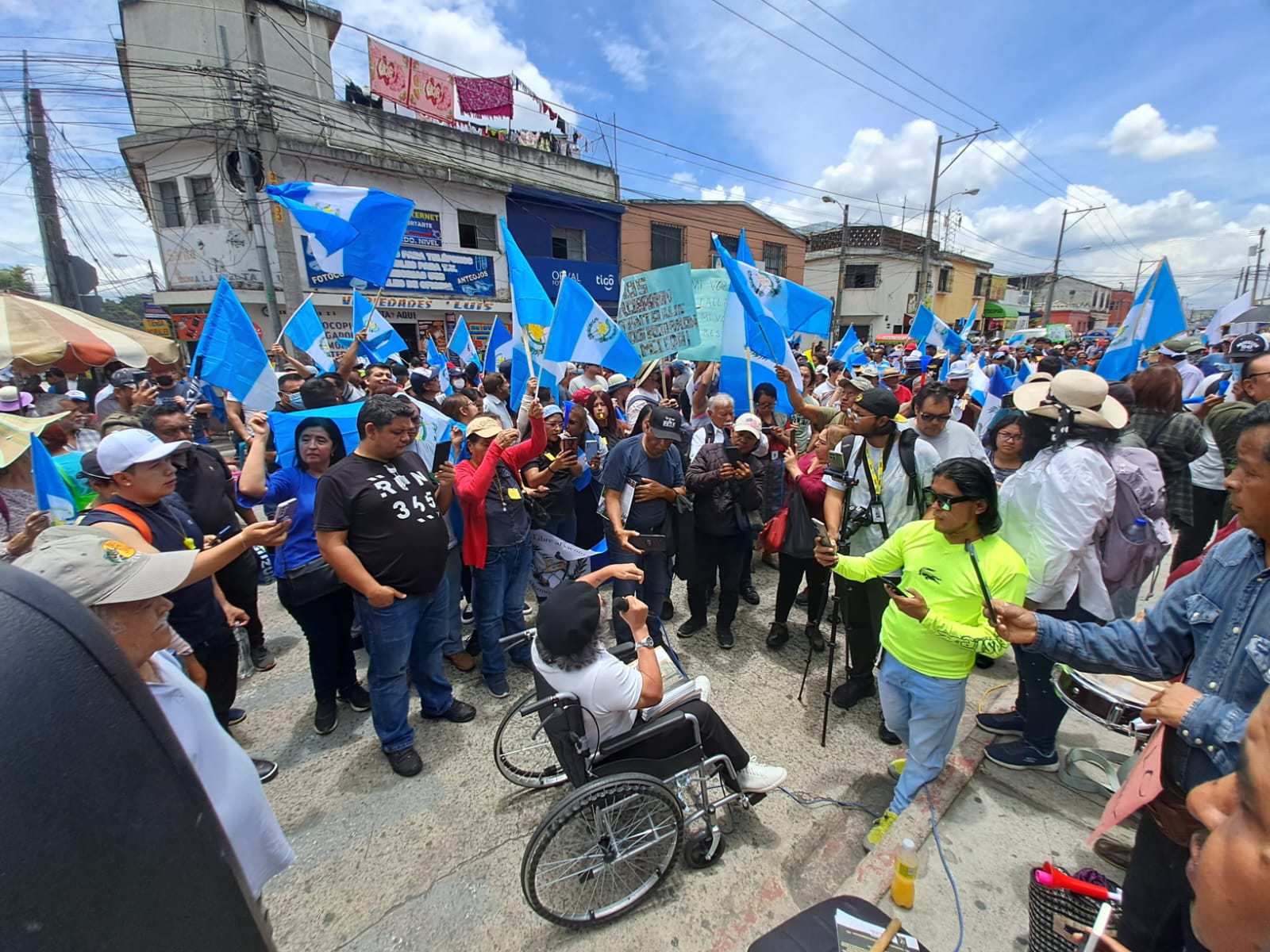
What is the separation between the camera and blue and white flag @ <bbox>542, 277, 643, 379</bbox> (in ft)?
17.8

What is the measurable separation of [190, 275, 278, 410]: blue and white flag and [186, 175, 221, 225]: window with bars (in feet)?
43.8

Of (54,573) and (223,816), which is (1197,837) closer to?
(223,816)

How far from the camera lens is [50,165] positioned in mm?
12594

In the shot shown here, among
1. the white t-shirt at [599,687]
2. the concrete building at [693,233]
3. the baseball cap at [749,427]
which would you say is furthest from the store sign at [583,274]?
the white t-shirt at [599,687]

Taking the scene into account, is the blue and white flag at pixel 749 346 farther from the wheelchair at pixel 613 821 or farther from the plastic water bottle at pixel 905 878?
the plastic water bottle at pixel 905 878

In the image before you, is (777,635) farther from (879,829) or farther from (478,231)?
(478,231)

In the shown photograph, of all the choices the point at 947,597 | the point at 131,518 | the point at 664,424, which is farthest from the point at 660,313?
the point at 131,518

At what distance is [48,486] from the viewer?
8.87 ft

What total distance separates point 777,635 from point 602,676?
2.48m

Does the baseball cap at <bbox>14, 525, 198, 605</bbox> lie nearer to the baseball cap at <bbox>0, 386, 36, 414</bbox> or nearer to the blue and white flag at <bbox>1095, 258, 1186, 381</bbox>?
the baseball cap at <bbox>0, 386, 36, 414</bbox>

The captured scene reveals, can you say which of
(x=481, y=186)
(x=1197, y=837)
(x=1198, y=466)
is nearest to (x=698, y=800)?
(x=1197, y=837)

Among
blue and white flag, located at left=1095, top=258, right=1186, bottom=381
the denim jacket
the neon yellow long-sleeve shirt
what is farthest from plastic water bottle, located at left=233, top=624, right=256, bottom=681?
blue and white flag, located at left=1095, top=258, right=1186, bottom=381

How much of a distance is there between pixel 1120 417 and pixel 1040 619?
1484 mm

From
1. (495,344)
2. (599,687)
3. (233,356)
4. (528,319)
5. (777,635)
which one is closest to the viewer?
(599,687)
